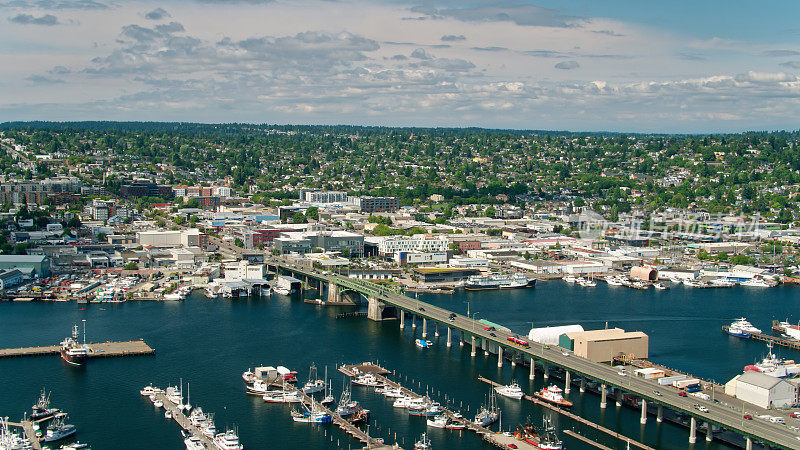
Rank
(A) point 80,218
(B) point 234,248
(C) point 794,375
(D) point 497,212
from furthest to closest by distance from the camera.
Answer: (D) point 497,212, (A) point 80,218, (B) point 234,248, (C) point 794,375

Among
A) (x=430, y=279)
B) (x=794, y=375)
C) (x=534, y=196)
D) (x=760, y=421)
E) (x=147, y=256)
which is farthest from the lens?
(x=534, y=196)

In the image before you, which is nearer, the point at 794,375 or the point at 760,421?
the point at 760,421

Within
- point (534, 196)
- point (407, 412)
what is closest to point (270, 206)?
point (534, 196)

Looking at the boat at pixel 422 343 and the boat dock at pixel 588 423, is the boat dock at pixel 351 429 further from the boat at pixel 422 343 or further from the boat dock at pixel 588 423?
the boat at pixel 422 343

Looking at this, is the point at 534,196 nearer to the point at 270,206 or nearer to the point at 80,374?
the point at 270,206

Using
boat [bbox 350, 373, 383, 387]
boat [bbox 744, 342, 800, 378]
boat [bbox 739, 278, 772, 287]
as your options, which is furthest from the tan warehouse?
boat [bbox 739, 278, 772, 287]

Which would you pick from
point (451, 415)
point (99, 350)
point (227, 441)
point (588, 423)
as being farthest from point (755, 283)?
point (227, 441)
